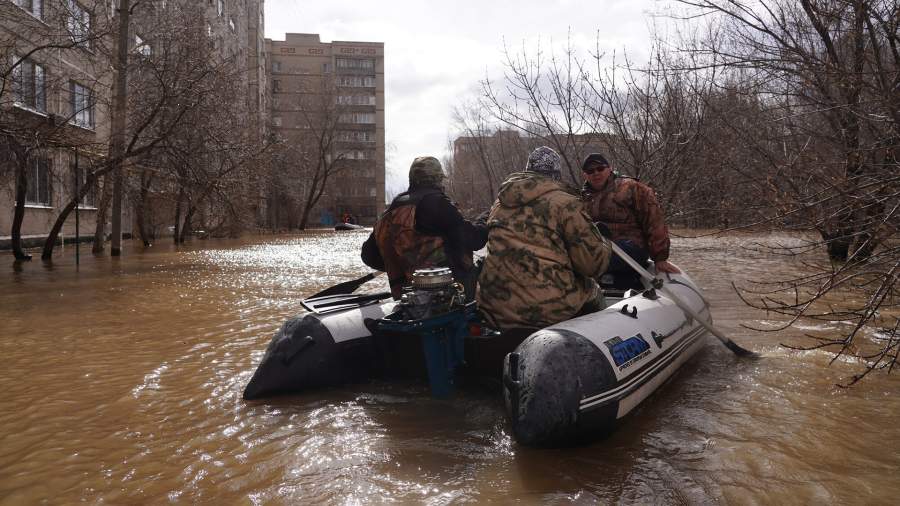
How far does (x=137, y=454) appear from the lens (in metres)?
3.51

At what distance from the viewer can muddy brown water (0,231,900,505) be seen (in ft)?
9.99

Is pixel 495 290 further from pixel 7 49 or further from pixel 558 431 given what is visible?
pixel 7 49

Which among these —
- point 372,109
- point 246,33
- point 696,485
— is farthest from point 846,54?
point 372,109

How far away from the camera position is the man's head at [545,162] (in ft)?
13.8

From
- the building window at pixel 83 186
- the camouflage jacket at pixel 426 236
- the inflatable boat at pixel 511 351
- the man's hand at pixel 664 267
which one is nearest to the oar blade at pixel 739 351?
the inflatable boat at pixel 511 351

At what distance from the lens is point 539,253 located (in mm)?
4070

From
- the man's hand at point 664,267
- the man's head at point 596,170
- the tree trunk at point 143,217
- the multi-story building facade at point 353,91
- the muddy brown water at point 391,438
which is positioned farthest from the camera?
the multi-story building facade at point 353,91

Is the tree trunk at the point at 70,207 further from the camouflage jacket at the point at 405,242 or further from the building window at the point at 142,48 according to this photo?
the camouflage jacket at the point at 405,242

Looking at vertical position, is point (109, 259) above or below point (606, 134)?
below

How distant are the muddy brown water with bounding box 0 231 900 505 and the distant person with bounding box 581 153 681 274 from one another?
106 cm

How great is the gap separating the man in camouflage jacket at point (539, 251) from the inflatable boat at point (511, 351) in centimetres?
Answer: 15

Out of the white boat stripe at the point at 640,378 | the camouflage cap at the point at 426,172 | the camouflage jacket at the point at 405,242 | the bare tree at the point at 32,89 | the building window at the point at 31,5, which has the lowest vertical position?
the white boat stripe at the point at 640,378

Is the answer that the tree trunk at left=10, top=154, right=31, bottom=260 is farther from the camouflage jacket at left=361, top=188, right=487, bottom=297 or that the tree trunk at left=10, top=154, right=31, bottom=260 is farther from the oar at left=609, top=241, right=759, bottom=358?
the oar at left=609, top=241, right=759, bottom=358

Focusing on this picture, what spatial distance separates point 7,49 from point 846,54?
12667mm
